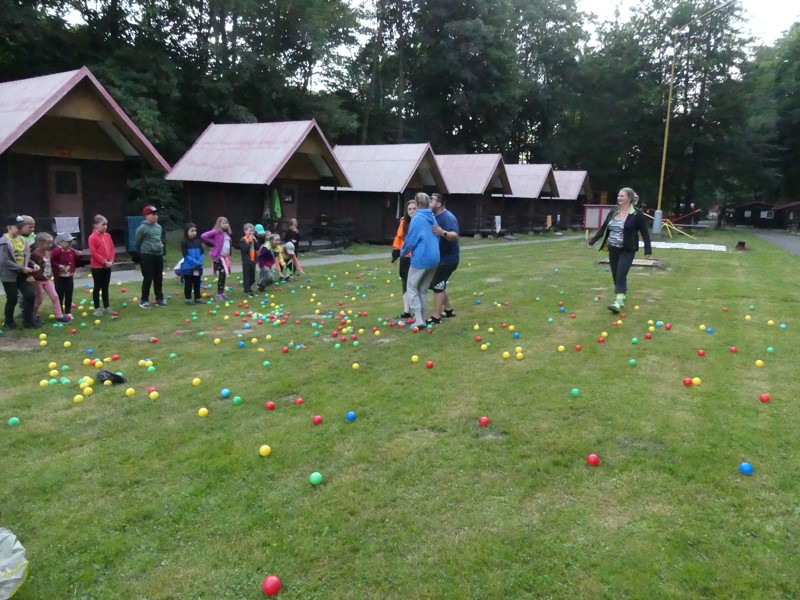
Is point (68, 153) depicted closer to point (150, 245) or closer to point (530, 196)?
point (150, 245)

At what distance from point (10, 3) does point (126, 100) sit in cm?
542

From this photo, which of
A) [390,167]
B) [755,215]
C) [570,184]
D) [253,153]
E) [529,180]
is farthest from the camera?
[755,215]

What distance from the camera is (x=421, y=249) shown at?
8516 millimetres

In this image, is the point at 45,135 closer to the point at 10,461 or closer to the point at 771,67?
the point at 10,461

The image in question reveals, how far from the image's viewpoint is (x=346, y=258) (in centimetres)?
2062

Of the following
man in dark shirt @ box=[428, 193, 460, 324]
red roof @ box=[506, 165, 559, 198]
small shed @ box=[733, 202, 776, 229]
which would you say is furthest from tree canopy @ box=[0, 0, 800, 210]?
man in dark shirt @ box=[428, 193, 460, 324]

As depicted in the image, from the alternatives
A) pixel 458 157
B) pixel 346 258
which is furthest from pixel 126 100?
pixel 458 157

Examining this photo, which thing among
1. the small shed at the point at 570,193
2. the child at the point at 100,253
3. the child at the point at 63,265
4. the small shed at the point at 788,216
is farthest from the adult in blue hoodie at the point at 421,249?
the small shed at the point at 788,216

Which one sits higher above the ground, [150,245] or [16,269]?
[150,245]

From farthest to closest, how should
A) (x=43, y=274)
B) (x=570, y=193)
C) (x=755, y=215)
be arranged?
(x=755, y=215), (x=570, y=193), (x=43, y=274)

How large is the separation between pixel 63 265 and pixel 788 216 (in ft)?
198

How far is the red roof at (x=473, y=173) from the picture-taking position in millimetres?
31609

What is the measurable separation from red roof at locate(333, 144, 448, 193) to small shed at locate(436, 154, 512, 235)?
376cm

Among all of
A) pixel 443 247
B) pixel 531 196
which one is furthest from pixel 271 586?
pixel 531 196
